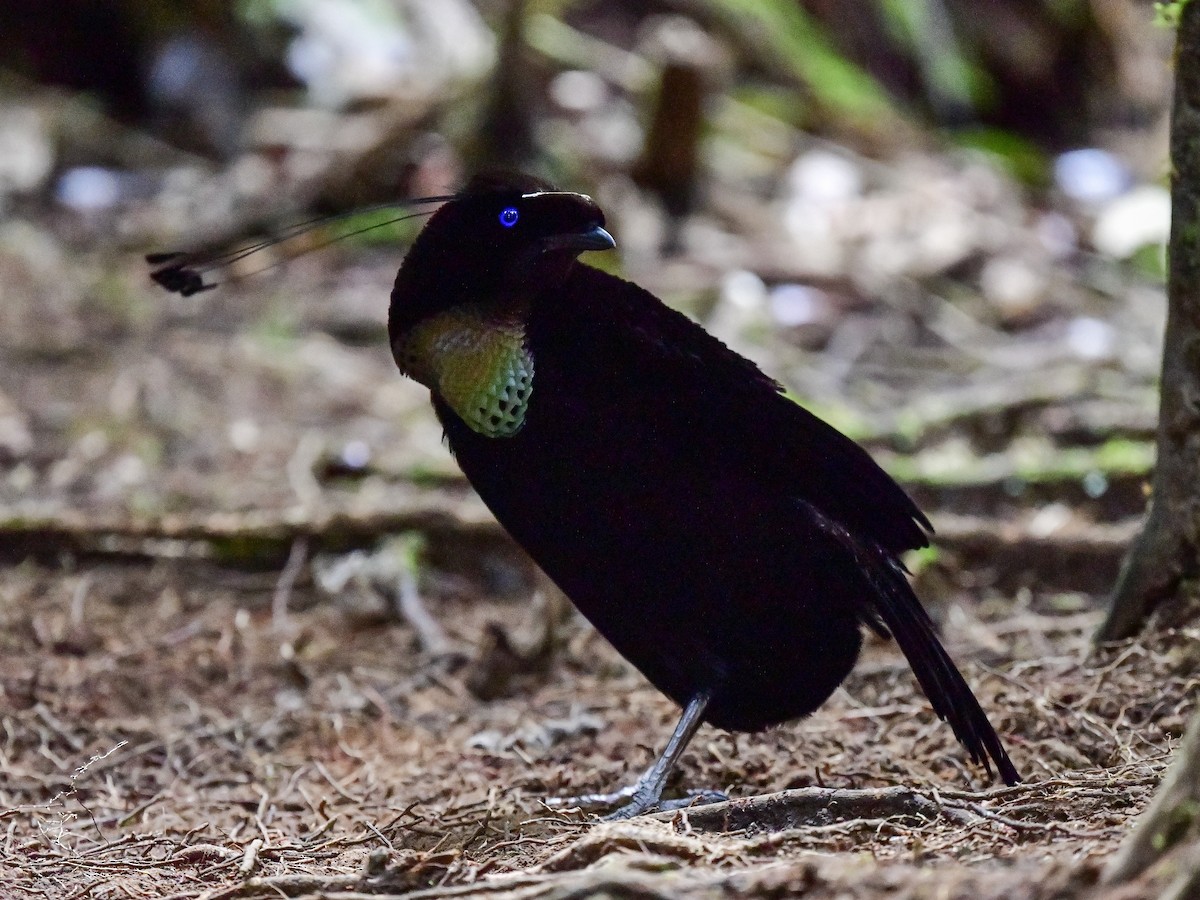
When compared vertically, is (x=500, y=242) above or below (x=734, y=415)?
above

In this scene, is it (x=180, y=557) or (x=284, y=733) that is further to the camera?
(x=180, y=557)

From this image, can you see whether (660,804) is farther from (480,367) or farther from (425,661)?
(425,661)

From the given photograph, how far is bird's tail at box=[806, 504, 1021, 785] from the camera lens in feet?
8.32

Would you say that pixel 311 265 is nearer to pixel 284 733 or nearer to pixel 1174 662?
pixel 284 733

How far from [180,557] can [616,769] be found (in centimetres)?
188

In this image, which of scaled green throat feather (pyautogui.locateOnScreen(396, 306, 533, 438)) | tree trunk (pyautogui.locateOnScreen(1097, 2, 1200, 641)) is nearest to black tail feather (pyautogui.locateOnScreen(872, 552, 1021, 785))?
tree trunk (pyautogui.locateOnScreen(1097, 2, 1200, 641))

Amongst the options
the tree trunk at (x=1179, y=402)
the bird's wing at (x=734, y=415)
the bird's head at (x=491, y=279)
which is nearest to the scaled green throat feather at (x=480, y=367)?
the bird's head at (x=491, y=279)

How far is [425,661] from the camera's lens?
12.9 feet

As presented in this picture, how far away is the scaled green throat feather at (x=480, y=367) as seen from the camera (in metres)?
2.68

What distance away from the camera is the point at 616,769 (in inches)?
123

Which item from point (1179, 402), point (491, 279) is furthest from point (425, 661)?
point (1179, 402)

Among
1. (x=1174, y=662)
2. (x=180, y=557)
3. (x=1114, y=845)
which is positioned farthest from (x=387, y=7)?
(x=1114, y=845)

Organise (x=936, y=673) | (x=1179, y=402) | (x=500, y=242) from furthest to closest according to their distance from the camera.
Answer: (x=1179, y=402) → (x=500, y=242) → (x=936, y=673)

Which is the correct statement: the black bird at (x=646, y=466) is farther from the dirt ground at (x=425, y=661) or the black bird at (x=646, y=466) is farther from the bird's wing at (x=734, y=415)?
the dirt ground at (x=425, y=661)
